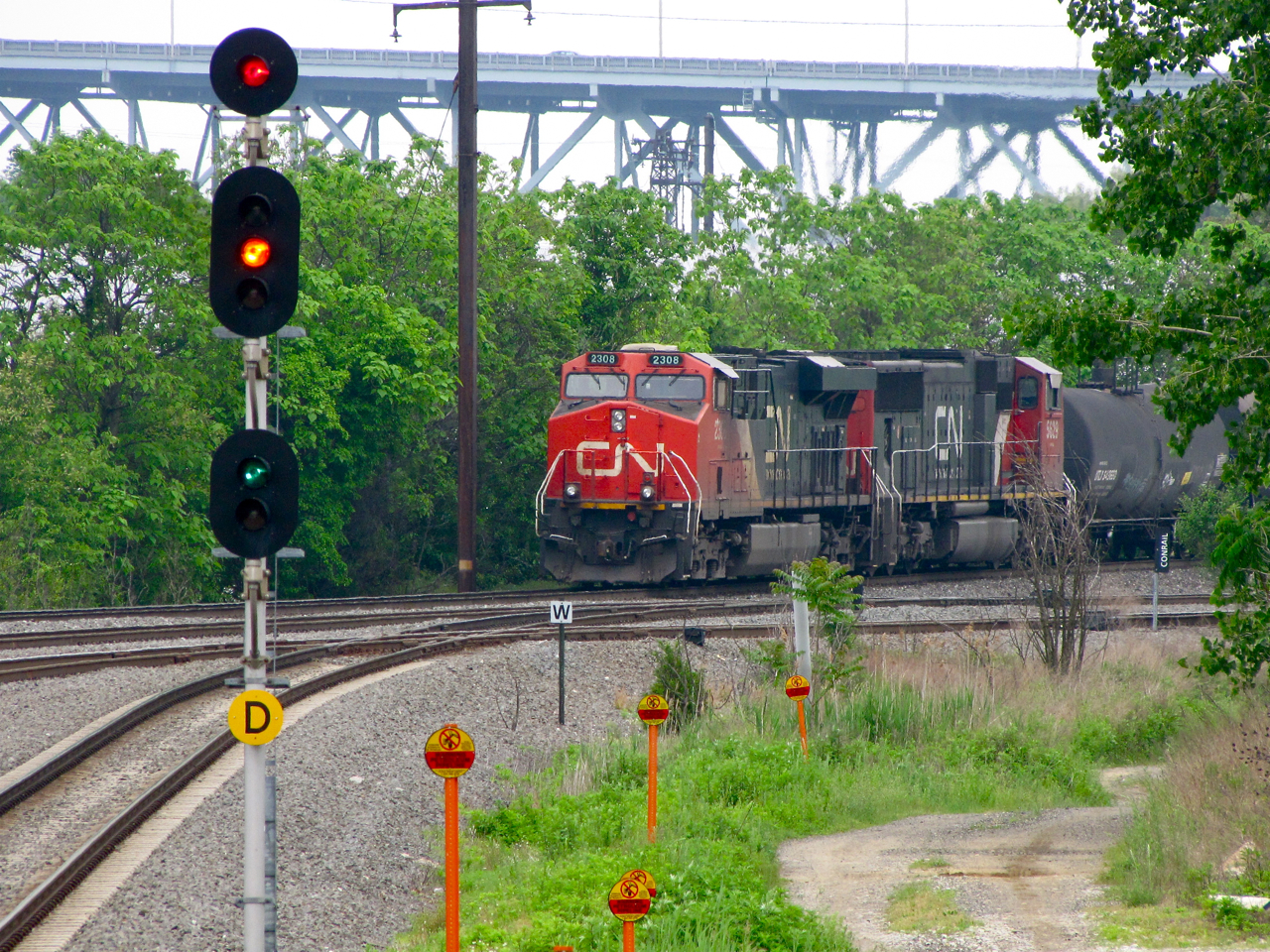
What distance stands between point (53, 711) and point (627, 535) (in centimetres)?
1089

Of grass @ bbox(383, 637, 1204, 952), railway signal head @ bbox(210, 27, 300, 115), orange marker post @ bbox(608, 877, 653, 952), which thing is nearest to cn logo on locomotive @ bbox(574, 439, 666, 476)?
grass @ bbox(383, 637, 1204, 952)

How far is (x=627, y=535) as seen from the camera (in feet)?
72.7

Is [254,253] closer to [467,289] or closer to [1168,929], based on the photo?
[1168,929]

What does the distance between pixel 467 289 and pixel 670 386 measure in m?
3.85

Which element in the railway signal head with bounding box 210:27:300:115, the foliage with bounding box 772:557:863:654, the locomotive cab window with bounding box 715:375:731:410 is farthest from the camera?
the locomotive cab window with bounding box 715:375:731:410

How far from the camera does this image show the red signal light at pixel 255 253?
518 centimetres

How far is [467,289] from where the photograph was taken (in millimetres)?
23125

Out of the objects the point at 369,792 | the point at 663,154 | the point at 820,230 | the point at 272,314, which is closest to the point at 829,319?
the point at 820,230

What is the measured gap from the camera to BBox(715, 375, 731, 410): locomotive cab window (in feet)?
71.7

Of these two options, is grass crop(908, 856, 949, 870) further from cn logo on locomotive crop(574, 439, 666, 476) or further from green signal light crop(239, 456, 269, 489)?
cn logo on locomotive crop(574, 439, 666, 476)

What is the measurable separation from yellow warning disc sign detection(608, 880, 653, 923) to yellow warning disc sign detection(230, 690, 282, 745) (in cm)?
151

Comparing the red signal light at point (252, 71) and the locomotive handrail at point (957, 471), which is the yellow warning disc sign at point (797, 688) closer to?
the red signal light at point (252, 71)

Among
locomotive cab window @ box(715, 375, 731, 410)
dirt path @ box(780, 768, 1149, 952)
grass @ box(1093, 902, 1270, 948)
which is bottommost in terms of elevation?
dirt path @ box(780, 768, 1149, 952)

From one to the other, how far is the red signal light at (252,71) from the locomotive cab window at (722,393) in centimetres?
1666
